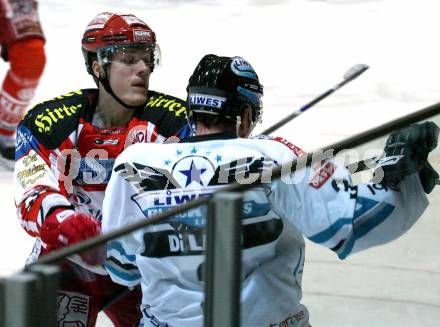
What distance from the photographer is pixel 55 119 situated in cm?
265

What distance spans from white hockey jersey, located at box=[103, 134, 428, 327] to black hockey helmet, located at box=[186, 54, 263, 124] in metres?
0.08

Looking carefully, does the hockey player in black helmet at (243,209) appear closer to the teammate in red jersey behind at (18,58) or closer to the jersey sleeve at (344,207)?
the jersey sleeve at (344,207)

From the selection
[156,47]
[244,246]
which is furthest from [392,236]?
[156,47]

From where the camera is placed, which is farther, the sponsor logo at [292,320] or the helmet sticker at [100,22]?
the helmet sticker at [100,22]

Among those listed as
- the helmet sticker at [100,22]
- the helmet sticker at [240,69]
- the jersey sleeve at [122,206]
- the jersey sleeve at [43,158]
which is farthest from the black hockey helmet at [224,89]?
the helmet sticker at [100,22]

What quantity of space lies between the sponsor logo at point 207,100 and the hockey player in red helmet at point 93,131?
0.47 metres

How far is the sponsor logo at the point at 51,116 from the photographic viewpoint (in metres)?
Answer: 2.62

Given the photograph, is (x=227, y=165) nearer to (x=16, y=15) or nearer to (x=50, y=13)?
(x=16, y=15)

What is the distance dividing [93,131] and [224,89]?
0.80 m

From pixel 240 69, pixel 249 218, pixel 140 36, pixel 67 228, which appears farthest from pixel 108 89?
pixel 249 218

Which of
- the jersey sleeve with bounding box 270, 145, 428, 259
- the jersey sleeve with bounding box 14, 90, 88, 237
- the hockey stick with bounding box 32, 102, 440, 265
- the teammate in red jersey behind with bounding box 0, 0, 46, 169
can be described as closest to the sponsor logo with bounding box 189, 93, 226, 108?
the jersey sleeve with bounding box 270, 145, 428, 259

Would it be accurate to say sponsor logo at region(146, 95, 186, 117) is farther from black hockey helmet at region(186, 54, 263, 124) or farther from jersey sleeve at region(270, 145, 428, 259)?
jersey sleeve at region(270, 145, 428, 259)

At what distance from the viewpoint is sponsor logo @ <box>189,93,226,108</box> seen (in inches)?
75.9

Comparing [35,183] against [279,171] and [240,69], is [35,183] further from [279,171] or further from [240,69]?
[279,171]
